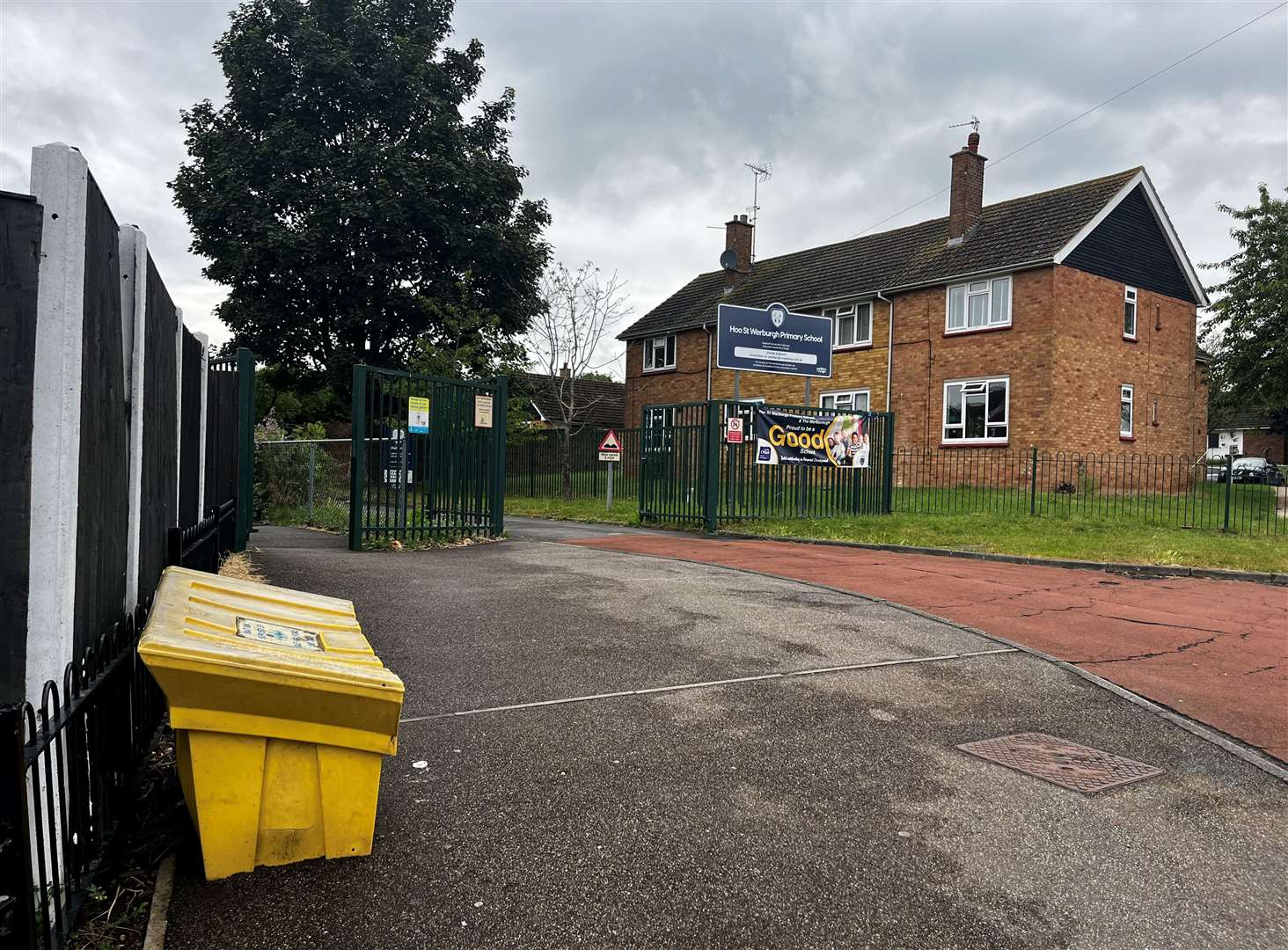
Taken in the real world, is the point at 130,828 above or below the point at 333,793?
below

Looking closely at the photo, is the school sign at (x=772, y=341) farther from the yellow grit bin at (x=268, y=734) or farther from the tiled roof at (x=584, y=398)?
the yellow grit bin at (x=268, y=734)

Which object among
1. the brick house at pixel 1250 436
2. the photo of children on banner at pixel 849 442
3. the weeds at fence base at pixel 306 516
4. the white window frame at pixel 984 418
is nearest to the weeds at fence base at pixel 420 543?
the weeds at fence base at pixel 306 516

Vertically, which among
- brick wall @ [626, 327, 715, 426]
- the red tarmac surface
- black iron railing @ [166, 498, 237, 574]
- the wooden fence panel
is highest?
brick wall @ [626, 327, 715, 426]

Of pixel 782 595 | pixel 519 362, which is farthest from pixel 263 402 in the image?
pixel 782 595

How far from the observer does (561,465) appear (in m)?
26.3

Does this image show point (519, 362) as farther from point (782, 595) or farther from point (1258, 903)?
point (1258, 903)

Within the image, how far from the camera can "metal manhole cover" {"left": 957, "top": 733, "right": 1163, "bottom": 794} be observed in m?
3.96

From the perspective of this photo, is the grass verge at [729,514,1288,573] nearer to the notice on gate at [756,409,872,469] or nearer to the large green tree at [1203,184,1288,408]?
the notice on gate at [756,409,872,469]

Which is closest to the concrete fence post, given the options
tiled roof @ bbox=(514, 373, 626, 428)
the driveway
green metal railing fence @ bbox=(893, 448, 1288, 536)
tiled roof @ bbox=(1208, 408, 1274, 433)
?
the driveway

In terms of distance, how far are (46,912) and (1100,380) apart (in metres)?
26.2

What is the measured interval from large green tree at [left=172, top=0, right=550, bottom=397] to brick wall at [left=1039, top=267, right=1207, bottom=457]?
16439 millimetres

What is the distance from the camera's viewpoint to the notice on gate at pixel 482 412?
489 inches

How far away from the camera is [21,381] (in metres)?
2.34

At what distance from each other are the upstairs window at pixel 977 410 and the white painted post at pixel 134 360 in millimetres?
23128
